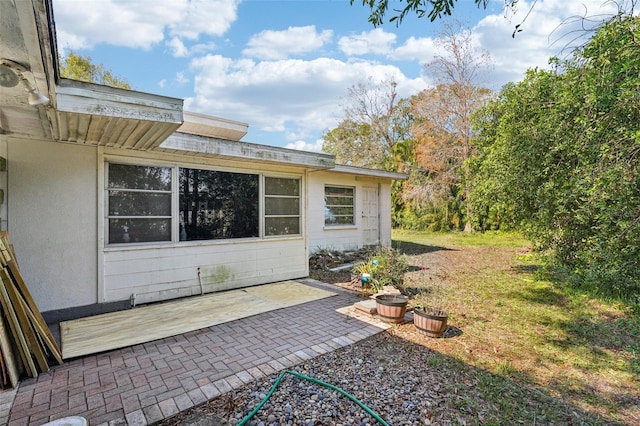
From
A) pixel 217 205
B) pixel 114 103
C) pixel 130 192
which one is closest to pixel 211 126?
pixel 217 205

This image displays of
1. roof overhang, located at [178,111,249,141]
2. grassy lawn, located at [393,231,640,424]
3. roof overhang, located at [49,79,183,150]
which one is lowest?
grassy lawn, located at [393,231,640,424]

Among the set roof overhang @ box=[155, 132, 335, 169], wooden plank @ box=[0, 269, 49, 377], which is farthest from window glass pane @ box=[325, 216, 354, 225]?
wooden plank @ box=[0, 269, 49, 377]

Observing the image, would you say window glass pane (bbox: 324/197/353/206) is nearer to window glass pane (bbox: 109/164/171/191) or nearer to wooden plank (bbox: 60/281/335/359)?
wooden plank (bbox: 60/281/335/359)

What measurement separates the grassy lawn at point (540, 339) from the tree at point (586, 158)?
2.51ft

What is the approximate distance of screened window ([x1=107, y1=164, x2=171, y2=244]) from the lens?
4.46 m

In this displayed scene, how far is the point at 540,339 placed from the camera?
390cm

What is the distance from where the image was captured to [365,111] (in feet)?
74.4

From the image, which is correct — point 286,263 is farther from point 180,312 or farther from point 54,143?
point 54,143

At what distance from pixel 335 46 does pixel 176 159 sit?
6.14 m

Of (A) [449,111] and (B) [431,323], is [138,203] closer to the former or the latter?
(B) [431,323]

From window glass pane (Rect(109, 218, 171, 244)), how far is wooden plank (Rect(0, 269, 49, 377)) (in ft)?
5.53

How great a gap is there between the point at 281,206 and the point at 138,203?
259cm

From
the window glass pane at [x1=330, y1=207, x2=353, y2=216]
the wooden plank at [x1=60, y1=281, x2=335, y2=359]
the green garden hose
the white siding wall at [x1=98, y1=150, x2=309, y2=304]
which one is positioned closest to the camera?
the green garden hose

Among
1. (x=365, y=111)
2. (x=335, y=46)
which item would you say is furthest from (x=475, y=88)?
(x=335, y=46)
